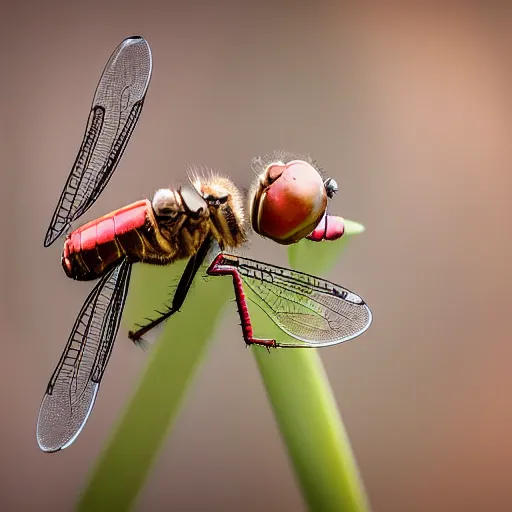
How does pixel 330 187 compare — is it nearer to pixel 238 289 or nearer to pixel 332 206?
pixel 332 206

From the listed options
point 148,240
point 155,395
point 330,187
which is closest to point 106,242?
point 148,240

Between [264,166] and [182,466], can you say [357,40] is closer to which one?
[264,166]

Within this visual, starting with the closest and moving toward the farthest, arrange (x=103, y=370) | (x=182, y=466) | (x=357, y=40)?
(x=103, y=370)
(x=182, y=466)
(x=357, y=40)

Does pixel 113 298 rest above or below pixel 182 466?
above

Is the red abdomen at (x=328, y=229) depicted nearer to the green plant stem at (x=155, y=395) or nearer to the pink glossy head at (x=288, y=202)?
the pink glossy head at (x=288, y=202)

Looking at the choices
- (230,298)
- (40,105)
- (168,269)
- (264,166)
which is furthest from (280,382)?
(40,105)

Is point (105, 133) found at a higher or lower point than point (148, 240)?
higher

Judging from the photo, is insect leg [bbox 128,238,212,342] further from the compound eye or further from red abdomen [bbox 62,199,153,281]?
the compound eye

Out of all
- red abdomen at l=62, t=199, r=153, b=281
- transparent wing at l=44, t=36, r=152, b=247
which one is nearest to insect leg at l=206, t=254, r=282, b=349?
red abdomen at l=62, t=199, r=153, b=281
